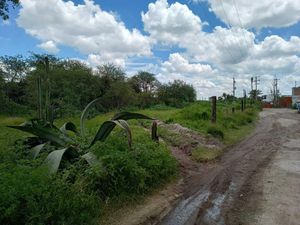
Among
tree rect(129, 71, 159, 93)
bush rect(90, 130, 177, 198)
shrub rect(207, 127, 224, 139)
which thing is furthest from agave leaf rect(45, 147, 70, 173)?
tree rect(129, 71, 159, 93)

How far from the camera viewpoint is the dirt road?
4758 millimetres

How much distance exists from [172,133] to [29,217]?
8997 mm

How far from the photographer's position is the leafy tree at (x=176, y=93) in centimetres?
4740

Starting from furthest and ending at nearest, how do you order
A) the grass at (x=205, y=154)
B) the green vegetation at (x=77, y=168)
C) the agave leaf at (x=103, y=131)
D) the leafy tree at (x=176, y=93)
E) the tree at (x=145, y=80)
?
the tree at (x=145, y=80), the leafy tree at (x=176, y=93), the grass at (x=205, y=154), the agave leaf at (x=103, y=131), the green vegetation at (x=77, y=168)

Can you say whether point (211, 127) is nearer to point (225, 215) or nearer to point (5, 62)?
point (225, 215)

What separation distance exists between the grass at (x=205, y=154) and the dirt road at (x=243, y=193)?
0.36 m

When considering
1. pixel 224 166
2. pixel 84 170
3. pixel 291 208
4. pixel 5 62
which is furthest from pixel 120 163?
pixel 5 62

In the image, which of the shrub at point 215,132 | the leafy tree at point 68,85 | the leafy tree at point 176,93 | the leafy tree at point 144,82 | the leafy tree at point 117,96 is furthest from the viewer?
the leafy tree at point 144,82

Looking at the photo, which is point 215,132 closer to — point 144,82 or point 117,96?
point 117,96

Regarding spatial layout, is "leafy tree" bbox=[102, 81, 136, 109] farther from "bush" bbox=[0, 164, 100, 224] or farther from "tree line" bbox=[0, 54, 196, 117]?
"bush" bbox=[0, 164, 100, 224]

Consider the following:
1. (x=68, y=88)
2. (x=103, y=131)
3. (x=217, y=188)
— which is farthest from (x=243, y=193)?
(x=68, y=88)

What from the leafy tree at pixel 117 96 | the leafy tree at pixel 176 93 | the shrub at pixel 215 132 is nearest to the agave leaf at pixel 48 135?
the shrub at pixel 215 132

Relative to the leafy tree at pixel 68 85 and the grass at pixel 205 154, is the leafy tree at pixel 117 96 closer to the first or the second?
the leafy tree at pixel 68 85

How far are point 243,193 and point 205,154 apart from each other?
12.8 ft
